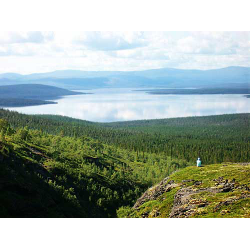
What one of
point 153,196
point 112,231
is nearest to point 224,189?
point 153,196

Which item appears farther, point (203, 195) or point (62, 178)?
point (62, 178)

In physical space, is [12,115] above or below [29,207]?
above

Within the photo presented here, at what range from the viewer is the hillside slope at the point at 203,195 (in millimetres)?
20391

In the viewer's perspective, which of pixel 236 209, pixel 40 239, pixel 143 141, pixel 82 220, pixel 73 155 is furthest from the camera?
pixel 143 141

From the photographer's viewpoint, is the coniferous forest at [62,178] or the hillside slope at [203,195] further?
the coniferous forest at [62,178]

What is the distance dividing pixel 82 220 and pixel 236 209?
49.5ft

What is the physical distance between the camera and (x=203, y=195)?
24.9 meters

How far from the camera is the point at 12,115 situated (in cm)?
14200

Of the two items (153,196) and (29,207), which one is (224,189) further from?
(29,207)

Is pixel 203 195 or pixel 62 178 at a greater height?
pixel 203 195

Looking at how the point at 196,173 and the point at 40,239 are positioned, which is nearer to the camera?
the point at 40,239

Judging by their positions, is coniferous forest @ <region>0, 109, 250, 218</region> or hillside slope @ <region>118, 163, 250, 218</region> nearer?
hillside slope @ <region>118, 163, 250, 218</region>

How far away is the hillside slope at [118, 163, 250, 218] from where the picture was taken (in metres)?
20.4
